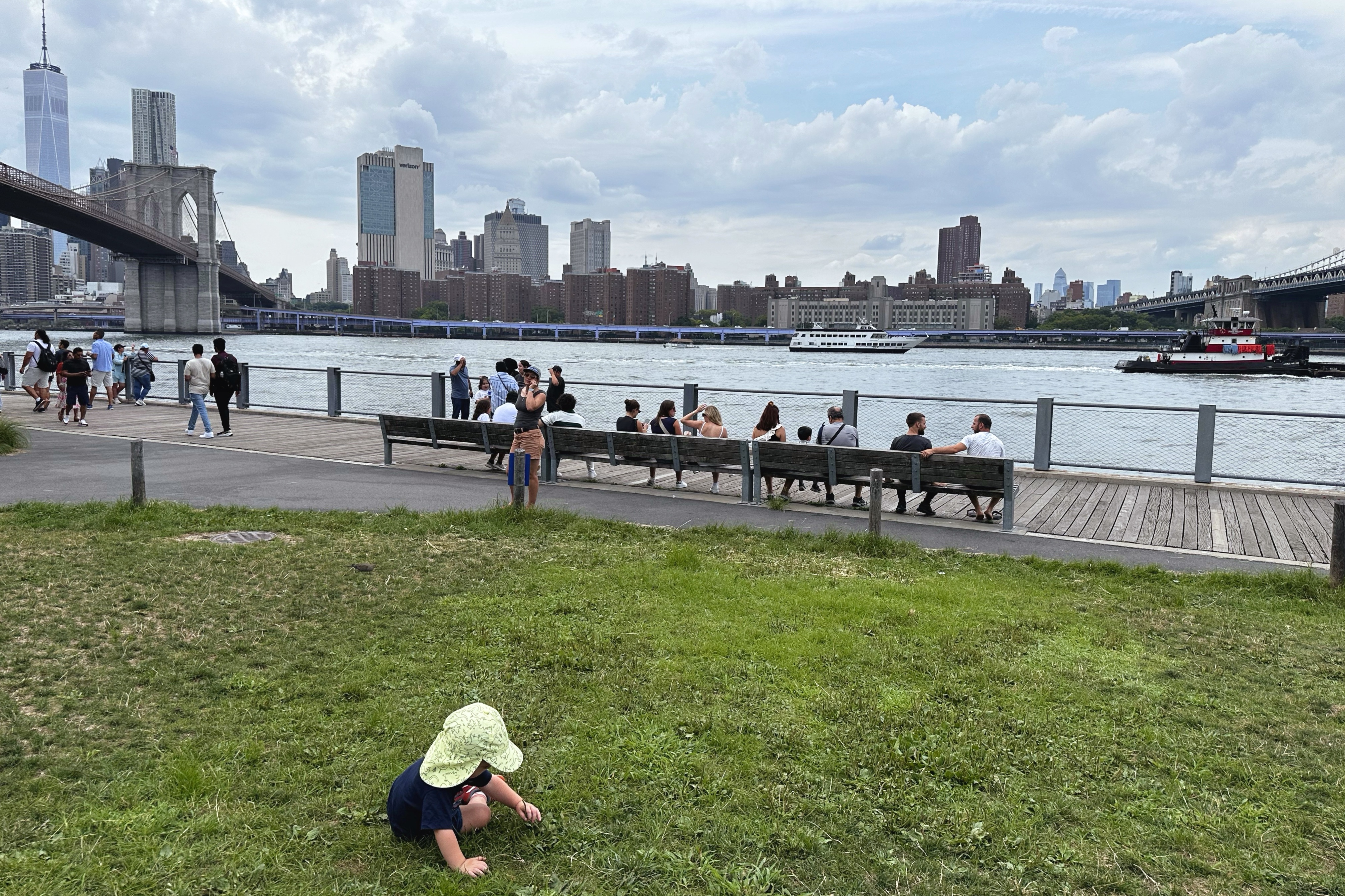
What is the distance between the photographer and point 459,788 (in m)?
3.68

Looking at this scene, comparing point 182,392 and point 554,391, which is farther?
point 182,392

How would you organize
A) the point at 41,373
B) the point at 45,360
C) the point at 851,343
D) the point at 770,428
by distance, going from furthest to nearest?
the point at 851,343
the point at 41,373
the point at 45,360
the point at 770,428

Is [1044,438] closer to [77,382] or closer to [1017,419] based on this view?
[77,382]

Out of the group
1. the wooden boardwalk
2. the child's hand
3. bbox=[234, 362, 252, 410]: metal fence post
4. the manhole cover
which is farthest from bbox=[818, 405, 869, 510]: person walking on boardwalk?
bbox=[234, 362, 252, 410]: metal fence post

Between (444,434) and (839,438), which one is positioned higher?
(839,438)

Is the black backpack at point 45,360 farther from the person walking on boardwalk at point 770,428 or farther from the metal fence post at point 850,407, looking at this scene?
the metal fence post at point 850,407

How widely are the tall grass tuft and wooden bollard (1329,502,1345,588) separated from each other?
15020 millimetres

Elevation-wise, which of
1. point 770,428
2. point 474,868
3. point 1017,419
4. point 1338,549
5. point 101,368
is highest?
point 101,368

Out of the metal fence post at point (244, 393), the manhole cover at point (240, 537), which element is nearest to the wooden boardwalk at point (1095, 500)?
the metal fence post at point (244, 393)

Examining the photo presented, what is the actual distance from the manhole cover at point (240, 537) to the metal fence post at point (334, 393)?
10.6m

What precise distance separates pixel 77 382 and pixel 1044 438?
1599 cm

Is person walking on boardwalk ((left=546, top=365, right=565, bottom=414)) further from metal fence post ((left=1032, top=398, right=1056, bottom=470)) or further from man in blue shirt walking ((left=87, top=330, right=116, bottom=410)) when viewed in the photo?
man in blue shirt walking ((left=87, top=330, right=116, bottom=410))

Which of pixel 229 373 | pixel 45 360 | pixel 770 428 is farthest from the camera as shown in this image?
pixel 45 360

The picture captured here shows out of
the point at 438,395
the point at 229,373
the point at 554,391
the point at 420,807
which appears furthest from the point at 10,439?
the point at 420,807
